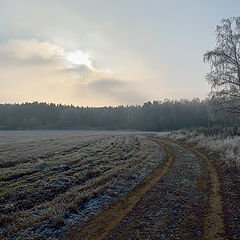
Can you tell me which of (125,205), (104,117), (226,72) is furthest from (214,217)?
(104,117)

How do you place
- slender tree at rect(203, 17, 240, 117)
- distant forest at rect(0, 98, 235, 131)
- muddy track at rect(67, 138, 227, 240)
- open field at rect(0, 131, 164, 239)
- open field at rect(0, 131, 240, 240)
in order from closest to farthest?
muddy track at rect(67, 138, 227, 240)
open field at rect(0, 131, 240, 240)
open field at rect(0, 131, 164, 239)
slender tree at rect(203, 17, 240, 117)
distant forest at rect(0, 98, 235, 131)

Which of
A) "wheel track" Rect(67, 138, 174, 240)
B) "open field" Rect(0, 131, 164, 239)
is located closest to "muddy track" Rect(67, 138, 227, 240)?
"wheel track" Rect(67, 138, 174, 240)

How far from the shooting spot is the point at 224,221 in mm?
6332

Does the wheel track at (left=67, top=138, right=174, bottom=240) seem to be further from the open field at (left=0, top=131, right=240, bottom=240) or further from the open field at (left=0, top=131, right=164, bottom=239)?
the open field at (left=0, top=131, right=164, bottom=239)

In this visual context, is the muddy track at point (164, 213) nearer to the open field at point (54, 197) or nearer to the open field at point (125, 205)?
the open field at point (125, 205)

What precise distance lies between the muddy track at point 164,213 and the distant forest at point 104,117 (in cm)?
10692

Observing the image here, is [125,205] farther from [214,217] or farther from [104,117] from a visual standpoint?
[104,117]

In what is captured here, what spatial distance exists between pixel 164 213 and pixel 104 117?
133 metres

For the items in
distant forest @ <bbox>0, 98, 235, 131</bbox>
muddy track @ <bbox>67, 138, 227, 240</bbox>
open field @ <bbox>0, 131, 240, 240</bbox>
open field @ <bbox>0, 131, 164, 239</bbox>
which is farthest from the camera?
distant forest @ <bbox>0, 98, 235, 131</bbox>

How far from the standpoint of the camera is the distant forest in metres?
119

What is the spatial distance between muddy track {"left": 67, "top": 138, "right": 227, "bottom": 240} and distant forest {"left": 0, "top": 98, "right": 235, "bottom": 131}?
10692 cm

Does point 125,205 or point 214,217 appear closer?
point 214,217

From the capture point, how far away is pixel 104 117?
139 metres

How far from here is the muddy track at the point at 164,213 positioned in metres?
5.71
